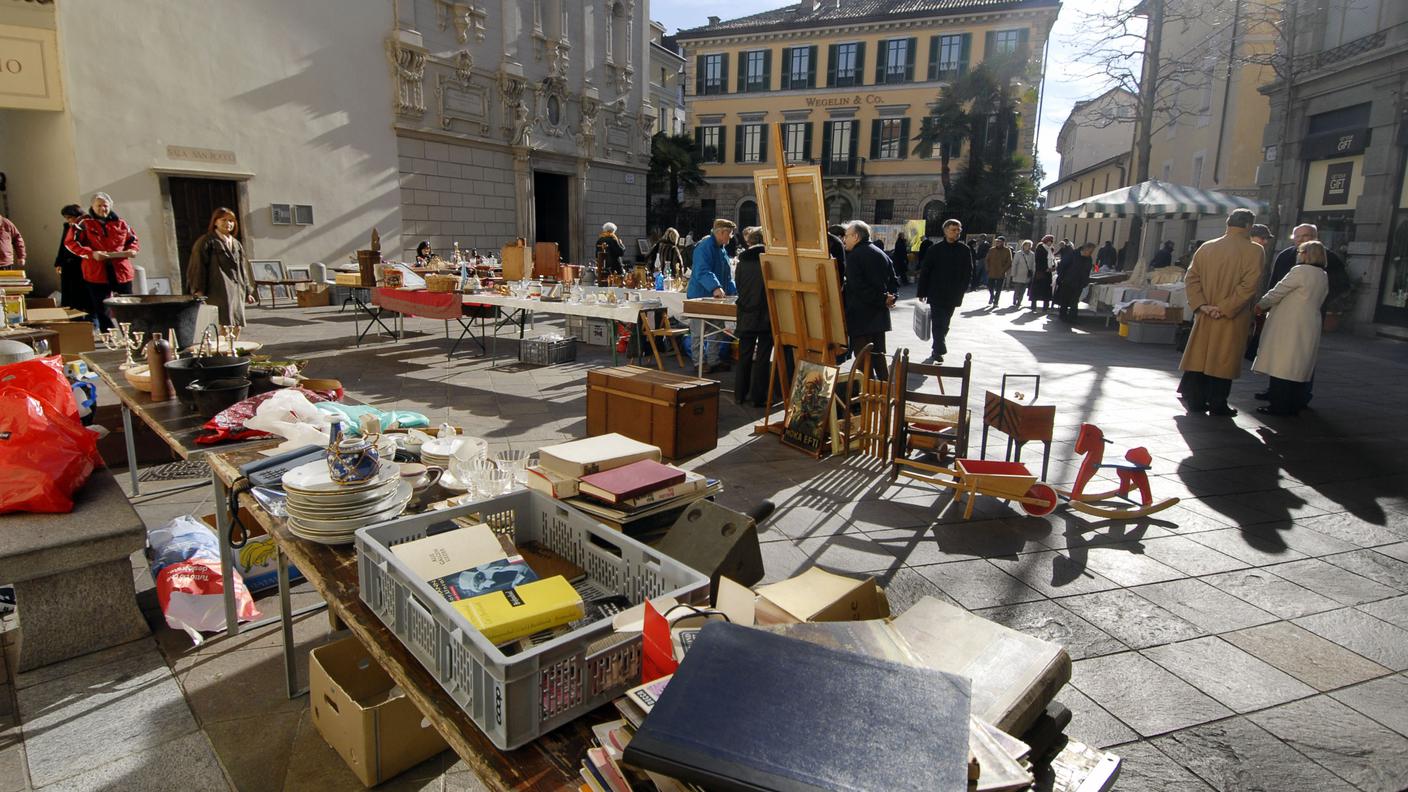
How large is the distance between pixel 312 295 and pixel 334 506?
13.6 meters

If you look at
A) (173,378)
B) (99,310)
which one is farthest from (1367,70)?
(99,310)

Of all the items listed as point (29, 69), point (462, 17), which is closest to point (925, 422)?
point (29, 69)

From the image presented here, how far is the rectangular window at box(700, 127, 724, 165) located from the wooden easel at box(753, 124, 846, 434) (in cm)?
3464

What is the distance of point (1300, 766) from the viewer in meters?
2.27

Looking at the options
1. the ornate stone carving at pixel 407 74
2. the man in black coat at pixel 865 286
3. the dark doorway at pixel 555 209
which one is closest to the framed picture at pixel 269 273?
the ornate stone carving at pixel 407 74

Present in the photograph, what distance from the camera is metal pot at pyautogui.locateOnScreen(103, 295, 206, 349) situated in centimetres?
381

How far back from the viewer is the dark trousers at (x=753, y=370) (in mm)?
6809

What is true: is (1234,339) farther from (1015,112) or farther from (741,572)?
(1015,112)

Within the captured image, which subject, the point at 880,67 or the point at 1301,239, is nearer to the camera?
the point at 1301,239

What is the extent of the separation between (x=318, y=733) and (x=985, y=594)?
A: 105 inches

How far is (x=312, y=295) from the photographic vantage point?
1367 centimetres

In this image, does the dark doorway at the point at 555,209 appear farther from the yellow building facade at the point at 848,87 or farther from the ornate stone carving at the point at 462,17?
the yellow building facade at the point at 848,87

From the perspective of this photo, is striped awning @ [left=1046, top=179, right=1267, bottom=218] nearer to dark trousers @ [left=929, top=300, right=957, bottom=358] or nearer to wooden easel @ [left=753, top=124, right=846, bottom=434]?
dark trousers @ [left=929, top=300, right=957, bottom=358]

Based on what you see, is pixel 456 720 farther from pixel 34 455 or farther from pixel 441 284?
pixel 441 284
